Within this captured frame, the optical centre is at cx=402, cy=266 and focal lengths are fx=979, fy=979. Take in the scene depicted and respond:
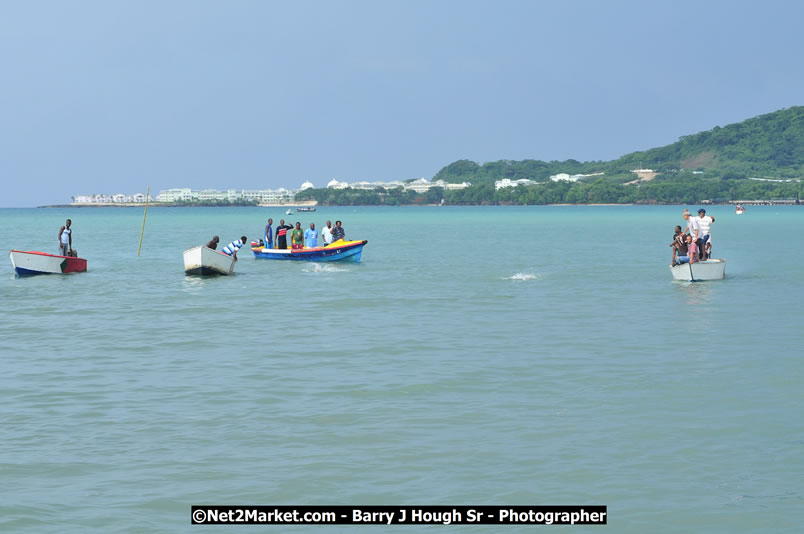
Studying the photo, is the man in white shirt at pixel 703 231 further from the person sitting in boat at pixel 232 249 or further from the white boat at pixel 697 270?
the person sitting in boat at pixel 232 249

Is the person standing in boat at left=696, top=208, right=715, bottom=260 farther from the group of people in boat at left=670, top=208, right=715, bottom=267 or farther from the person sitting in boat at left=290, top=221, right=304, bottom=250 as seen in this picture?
the person sitting in boat at left=290, top=221, right=304, bottom=250

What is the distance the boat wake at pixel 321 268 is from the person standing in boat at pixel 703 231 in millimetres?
15886

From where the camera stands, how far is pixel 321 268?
44.7 metres

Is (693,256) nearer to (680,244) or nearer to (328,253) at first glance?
(680,244)

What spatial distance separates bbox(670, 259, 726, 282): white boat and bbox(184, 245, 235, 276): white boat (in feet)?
57.9

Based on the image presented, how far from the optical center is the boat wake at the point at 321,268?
142 feet

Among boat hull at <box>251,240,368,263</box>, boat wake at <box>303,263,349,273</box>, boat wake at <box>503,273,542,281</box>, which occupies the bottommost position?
boat wake at <box>503,273,542,281</box>

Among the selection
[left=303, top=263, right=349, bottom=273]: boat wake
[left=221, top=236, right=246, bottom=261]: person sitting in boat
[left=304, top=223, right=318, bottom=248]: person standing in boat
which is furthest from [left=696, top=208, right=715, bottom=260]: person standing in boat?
[left=304, top=223, right=318, bottom=248]: person standing in boat

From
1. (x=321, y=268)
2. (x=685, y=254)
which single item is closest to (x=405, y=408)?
(x=685, y=254)

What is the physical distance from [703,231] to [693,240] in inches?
26.9

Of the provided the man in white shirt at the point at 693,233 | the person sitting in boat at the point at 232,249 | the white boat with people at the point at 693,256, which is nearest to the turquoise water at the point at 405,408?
the man in white shirt at the point at 693,233

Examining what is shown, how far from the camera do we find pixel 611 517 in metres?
10.1

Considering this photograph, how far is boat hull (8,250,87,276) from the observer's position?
4022 cm

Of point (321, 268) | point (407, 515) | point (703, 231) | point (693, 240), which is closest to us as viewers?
point (407, 515)
